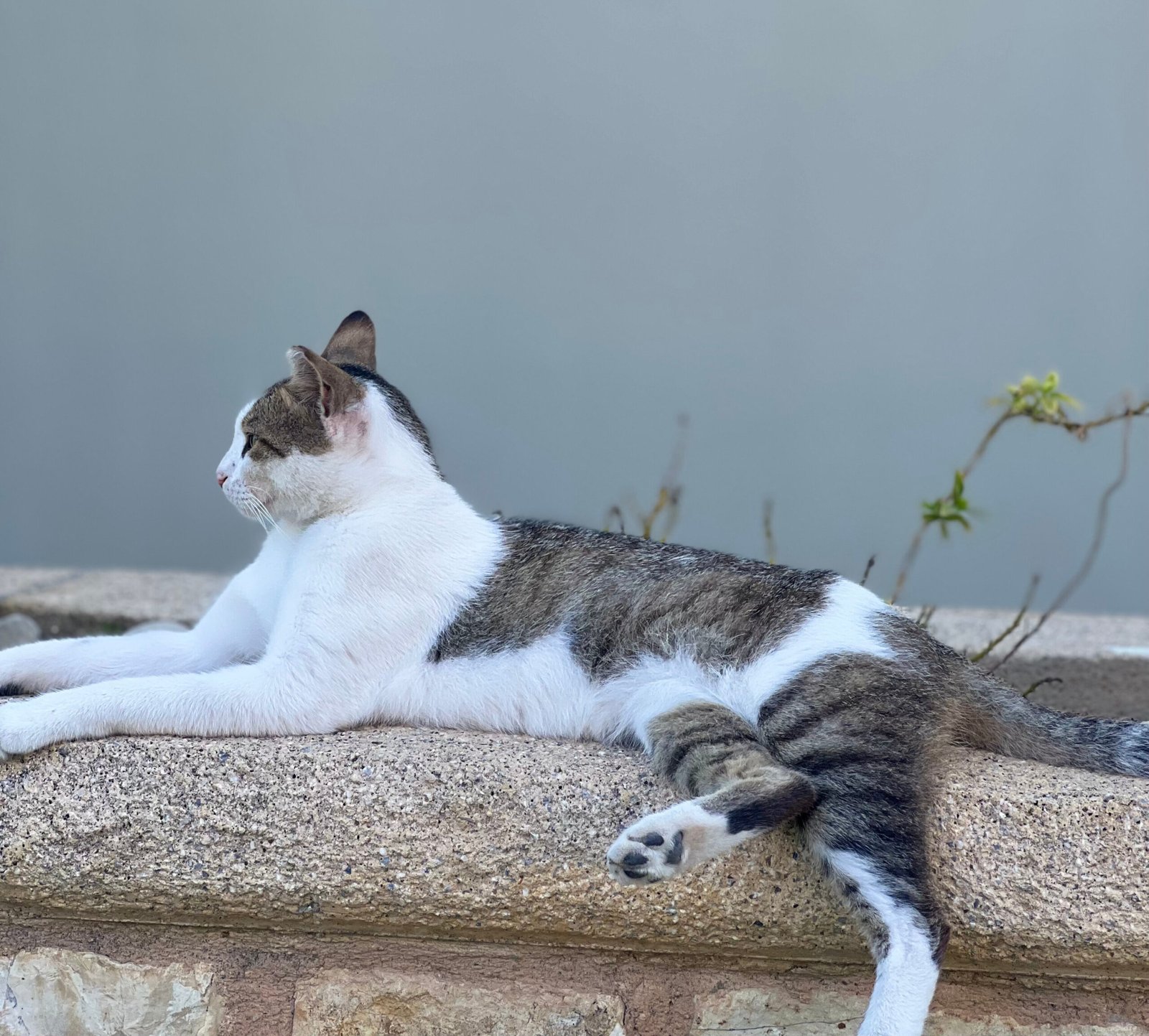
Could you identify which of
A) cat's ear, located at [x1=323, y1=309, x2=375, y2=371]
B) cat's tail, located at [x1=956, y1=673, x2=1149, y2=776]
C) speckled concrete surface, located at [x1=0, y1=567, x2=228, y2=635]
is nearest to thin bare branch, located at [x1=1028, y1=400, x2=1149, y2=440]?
cat's tail, located at [x1=956, y1=673, x2=1149, y2=776]

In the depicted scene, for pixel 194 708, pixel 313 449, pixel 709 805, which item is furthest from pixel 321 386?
pixel 709 805

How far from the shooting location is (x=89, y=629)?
282 centimetres

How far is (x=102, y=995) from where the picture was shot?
1462 millimetres

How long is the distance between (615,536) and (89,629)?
5.23 ft

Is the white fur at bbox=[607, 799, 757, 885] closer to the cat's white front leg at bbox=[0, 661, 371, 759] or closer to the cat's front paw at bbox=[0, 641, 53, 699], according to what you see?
the cat's white front leg at bbox=[0, 661, 371, 759]

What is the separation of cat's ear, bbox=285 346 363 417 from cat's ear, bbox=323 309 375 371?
0.73ft

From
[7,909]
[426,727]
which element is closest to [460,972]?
[426,727]

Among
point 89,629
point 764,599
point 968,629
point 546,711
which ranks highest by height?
point 764,599

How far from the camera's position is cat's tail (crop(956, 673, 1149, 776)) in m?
1.52

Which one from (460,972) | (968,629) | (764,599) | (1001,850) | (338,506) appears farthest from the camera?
(968,629)

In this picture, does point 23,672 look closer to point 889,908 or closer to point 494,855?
point 494,855

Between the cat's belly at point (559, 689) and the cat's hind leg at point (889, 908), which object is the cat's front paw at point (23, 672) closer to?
the cat's belly at point (559, 689)

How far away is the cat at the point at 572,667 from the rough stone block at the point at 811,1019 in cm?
19

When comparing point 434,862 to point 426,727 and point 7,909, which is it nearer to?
point 426,727
